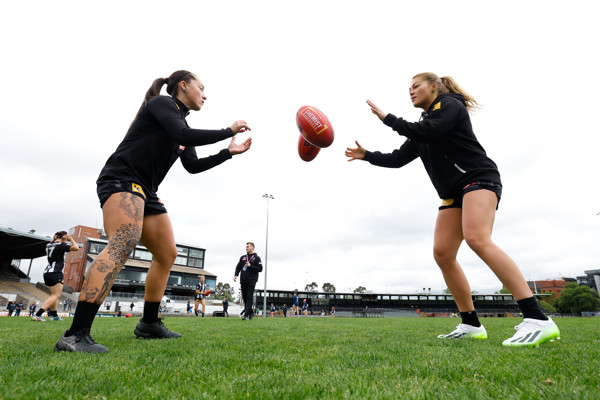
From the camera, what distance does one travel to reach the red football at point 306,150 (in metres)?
5.33

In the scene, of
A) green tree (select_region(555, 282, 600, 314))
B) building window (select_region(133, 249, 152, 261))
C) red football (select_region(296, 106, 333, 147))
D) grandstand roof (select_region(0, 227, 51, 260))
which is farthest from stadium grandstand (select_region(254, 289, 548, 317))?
red football (select_region(296, 106, 333, 147))

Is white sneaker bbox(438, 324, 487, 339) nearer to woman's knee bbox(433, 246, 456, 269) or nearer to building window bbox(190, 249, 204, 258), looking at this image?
woman's knee bbox(433, 246, 456, 269)

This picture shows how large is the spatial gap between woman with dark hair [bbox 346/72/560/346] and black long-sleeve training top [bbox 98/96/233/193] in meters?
1.96

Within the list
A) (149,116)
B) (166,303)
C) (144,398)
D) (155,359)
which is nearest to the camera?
(144,398)

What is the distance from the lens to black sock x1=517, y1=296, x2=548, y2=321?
290cm

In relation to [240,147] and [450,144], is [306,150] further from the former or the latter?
[450,144]

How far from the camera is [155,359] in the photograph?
2.15 metres

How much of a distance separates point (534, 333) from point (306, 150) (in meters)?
3.69

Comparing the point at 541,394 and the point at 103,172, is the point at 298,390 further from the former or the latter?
the point at 103,172

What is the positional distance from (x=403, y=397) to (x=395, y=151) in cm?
351

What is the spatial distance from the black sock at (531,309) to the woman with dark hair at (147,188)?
2.96m

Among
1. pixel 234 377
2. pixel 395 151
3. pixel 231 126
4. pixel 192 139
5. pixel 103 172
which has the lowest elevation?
pixel 234 377

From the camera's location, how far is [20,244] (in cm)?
3850

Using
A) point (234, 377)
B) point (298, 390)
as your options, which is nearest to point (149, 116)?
point (234, 377)
